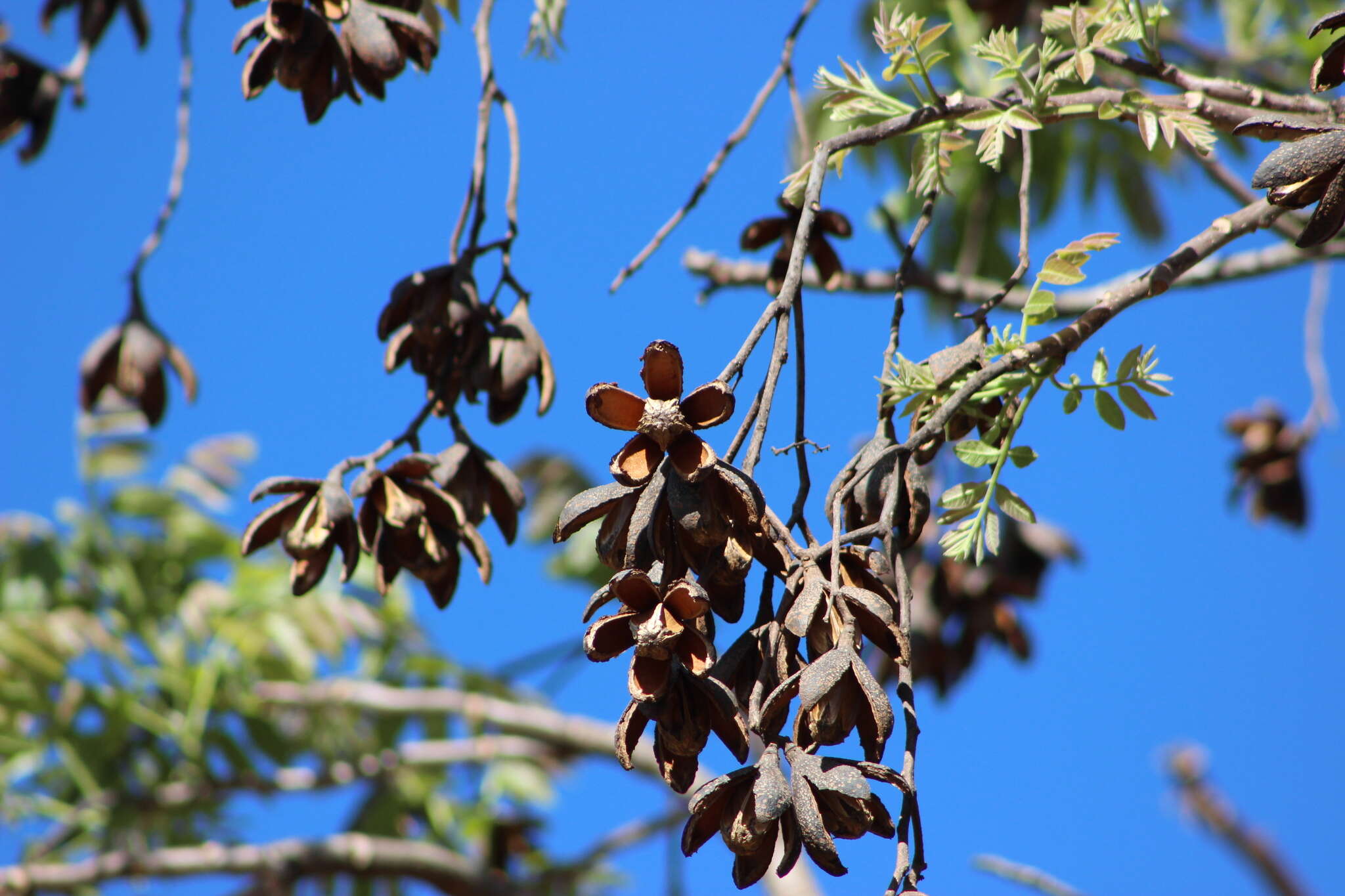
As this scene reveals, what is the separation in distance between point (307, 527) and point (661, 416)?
0.63m

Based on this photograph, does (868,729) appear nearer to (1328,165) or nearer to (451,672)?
(1328,165)

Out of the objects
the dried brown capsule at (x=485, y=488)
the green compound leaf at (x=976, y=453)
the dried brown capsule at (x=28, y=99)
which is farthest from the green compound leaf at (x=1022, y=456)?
the dried brown capsule at (x=28, y=99)

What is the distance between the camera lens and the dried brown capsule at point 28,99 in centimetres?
239

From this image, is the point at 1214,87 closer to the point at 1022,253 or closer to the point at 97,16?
the point at 1022,253

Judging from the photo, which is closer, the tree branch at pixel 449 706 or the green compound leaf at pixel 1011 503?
the green compound leaf at pixel 1011 503

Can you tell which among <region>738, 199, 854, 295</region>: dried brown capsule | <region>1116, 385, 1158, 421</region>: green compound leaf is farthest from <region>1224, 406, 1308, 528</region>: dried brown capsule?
<region>1116, 385, 1158, 421</region>: green compound leaf

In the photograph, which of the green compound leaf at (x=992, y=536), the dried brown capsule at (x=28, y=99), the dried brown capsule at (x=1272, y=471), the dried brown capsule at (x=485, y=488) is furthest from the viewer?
the dried brown capsule at (x=1272, y=471)

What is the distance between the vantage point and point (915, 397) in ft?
3.85

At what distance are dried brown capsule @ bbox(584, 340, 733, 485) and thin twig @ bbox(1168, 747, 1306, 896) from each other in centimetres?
143

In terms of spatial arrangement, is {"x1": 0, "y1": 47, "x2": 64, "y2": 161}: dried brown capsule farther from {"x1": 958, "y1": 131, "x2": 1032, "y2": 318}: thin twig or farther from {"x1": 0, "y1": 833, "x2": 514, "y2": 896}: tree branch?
{"x1": 0, "y1": 833, "x2": 514, "y2": 896}: tree branch

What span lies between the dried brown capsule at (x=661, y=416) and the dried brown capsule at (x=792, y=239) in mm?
662

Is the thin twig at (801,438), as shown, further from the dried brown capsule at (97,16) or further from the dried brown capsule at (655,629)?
the dried brown capsule at (97,16)

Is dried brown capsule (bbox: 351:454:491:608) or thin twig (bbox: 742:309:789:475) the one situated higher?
dried brown capsule (bbox: 351:454:491:608)

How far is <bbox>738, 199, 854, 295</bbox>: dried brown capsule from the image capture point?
5.28 feet
